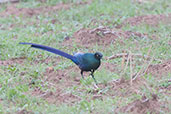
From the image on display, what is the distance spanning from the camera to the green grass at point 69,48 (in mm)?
5547

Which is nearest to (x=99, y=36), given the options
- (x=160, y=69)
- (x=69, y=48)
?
(x=69, y=48)

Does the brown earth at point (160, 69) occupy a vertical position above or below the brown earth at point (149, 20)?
above

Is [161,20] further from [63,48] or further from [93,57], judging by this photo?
[93,57]

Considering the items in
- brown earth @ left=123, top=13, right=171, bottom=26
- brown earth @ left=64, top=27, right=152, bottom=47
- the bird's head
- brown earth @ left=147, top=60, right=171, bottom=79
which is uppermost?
the bird's head

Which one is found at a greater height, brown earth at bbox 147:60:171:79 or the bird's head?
the bird's head

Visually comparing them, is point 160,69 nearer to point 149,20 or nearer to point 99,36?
point 99,36

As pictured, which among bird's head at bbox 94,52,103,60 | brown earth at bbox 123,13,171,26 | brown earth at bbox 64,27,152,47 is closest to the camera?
bird's head at bbox 94,52,103,60

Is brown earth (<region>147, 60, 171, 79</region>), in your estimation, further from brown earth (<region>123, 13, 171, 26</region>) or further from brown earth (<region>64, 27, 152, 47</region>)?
brown earth (<region>123, 13, 171, 26</region>)

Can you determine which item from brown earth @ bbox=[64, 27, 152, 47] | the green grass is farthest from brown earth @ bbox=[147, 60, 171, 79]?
brown earth @ bbox=[64, 27, 152, 47]

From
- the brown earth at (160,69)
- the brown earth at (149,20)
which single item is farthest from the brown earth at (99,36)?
the brown earth at (160,69)

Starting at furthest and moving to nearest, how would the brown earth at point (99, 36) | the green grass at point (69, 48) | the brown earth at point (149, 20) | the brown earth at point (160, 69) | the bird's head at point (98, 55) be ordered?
the brown earth at point (149, 20)
the brown earth at point (99, 36)
the brown earth at point (160, 69)
the bird's head at point (98, 55)
the green grass at point (69, 48)

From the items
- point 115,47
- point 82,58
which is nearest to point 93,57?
point 82,58

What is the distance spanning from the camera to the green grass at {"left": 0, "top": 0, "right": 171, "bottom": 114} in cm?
555

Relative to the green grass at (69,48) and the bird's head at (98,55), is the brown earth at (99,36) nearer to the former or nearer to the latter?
the green grass at (69,48)
